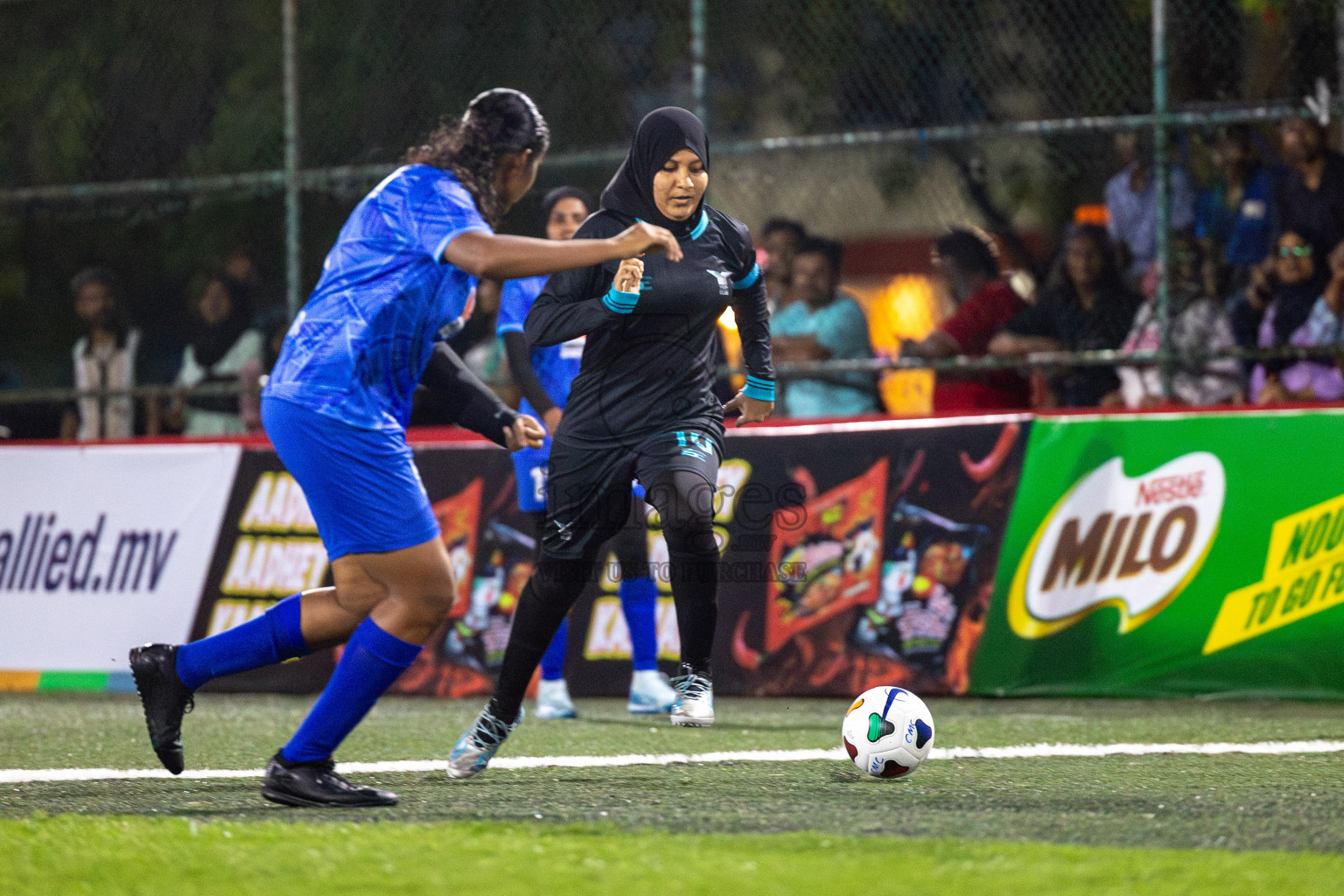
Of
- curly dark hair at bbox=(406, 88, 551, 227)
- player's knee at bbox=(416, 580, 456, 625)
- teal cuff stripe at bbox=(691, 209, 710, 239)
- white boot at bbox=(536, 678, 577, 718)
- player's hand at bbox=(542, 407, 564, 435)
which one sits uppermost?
curly dark hair at bbox=(406, 88, 551, 227)

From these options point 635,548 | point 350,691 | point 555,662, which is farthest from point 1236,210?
point 350,691

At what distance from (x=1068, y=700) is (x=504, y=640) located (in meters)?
2.68

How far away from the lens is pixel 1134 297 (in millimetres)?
9461

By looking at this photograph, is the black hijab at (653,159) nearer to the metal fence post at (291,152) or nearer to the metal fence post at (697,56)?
the metal fence post at (697,56)

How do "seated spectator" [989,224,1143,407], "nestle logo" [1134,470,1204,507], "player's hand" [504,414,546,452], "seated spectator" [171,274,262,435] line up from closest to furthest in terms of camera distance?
"player's hand" [504,414,546,452] < "nestle logo" [1134,470,1204,507] < "seated spectator" [989,224,1143,407] < "seated spectator" [171,274,262,435]

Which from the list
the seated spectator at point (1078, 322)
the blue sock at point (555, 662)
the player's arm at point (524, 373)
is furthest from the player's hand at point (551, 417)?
the seated spectator at point (1078, 322)

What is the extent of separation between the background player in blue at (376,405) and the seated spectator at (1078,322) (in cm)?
487

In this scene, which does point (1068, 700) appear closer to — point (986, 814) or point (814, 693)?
point (814, 693)

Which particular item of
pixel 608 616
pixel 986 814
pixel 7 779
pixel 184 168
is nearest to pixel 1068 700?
pixel 608 616

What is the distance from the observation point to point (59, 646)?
9.20 meters

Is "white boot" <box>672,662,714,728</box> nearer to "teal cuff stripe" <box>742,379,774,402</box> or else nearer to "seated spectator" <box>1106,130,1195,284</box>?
"teal cuff stripe" <box>742,379,774,402</box>

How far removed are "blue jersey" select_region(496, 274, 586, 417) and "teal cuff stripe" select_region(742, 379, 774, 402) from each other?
5.45 ft

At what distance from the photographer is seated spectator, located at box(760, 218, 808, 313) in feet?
33.1

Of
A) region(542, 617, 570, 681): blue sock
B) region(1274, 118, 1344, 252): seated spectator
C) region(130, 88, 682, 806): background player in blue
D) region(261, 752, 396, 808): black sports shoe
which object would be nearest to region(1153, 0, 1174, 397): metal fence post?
region(1274, 118, 1344, 252): seated spectator
